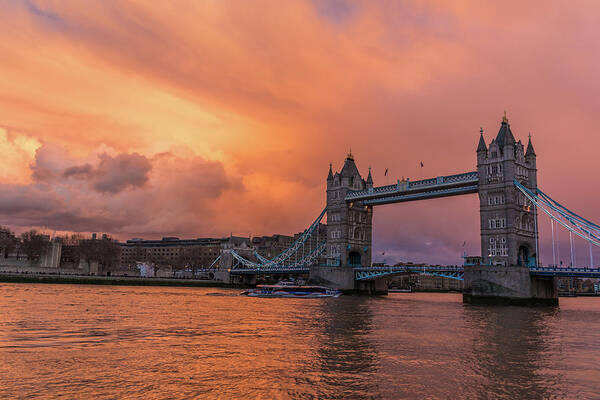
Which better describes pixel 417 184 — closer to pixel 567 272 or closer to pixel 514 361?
pixel 567 272

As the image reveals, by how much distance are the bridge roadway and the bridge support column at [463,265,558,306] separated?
75.7 inches

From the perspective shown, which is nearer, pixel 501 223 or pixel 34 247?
pixel 501 223

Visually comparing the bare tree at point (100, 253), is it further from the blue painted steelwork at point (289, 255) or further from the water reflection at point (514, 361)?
the water reflection at point (514, 361)

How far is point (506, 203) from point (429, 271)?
Answer: 14858mm

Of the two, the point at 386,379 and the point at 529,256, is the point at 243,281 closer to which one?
the point at 529,256

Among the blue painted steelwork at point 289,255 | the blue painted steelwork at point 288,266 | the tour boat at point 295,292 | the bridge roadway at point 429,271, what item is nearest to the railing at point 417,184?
the blue painted steelwork at point 289,255

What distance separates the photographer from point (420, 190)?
2894 inches

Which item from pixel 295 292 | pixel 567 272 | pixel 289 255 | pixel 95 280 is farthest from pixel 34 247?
pixel 567 272

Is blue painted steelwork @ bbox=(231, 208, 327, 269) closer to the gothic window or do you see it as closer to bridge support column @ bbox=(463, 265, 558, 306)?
the gothic window

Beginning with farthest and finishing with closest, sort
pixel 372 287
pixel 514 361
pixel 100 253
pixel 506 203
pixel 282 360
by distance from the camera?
pixel 100 253
pixel 372 287
pixel 506 203
pixel 514 361
pixel 282 360

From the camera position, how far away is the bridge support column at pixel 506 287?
55125 millimetres

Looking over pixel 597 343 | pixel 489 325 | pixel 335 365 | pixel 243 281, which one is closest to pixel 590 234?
pixel 489 325

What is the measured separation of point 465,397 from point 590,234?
166 ft

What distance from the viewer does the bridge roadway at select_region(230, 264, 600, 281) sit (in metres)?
51.8
